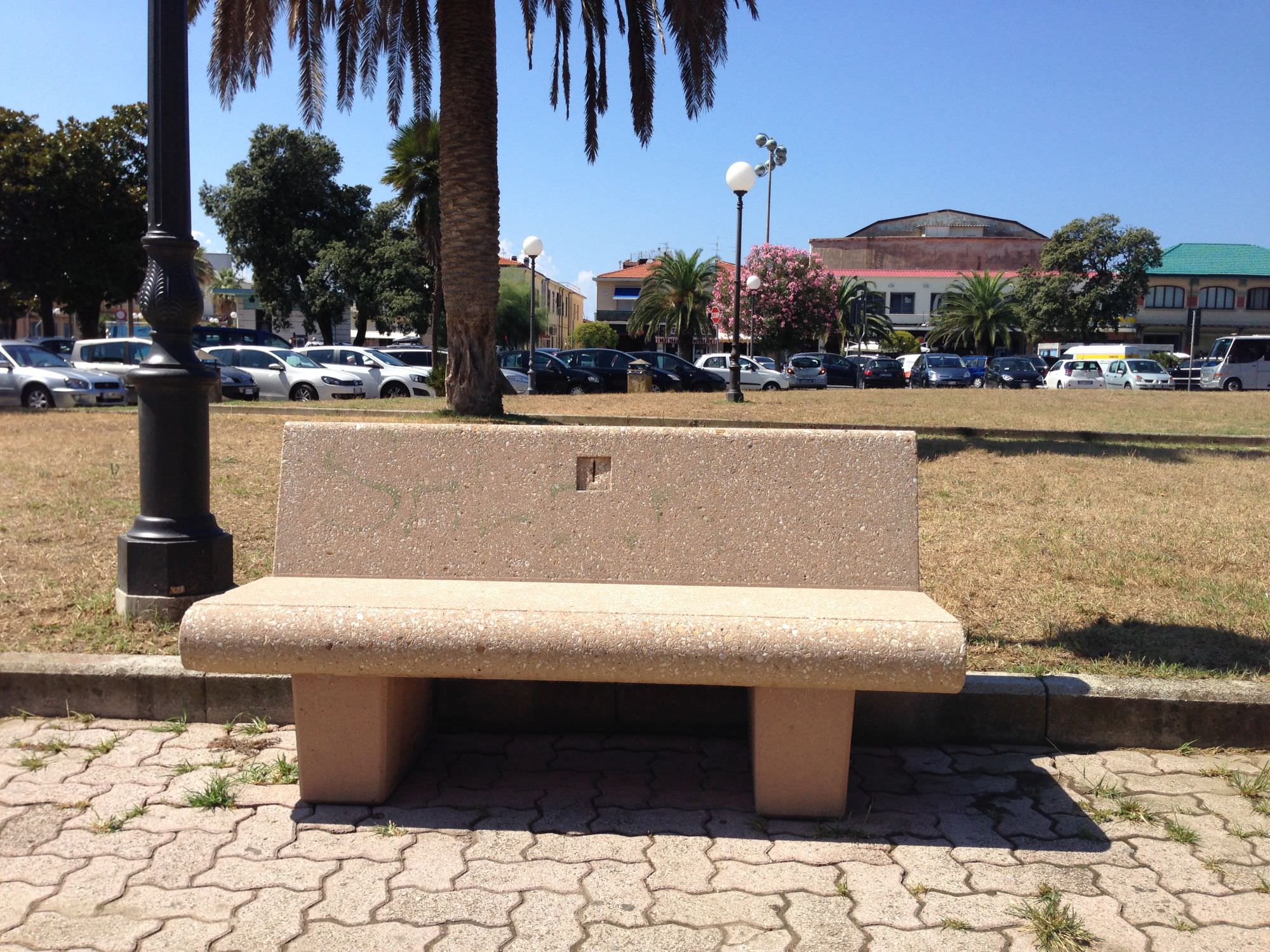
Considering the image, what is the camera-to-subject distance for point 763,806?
123 inches

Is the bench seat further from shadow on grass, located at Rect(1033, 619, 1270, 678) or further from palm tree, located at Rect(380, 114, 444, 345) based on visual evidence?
palm tree, located at Rect(380, 114, 444, 345)

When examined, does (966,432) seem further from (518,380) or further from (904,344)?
(904,344)

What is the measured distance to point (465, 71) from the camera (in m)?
11.1

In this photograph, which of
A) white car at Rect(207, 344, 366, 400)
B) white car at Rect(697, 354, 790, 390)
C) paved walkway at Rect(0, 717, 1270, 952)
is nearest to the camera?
paved walkway at Rect(0, 717, 1270, 952)

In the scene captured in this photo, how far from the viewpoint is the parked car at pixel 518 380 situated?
26.2m

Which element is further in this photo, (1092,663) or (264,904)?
(1092,663)

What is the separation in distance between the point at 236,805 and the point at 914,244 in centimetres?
7097

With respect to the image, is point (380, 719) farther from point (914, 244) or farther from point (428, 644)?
point (914, 244)

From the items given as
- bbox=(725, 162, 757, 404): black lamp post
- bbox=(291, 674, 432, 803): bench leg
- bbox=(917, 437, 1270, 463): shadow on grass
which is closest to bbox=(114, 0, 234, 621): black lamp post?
bbox=(291, 674, 432, 803): bench leg

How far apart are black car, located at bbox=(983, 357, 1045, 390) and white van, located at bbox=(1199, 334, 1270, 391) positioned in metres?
6.00

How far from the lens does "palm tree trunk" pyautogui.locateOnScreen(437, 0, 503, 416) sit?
→ 1114 centimetres

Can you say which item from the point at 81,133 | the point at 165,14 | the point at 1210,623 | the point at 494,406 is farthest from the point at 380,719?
the point at 81,133

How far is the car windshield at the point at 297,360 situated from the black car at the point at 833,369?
701 inches

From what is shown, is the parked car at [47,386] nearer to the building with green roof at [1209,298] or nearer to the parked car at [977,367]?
the parked car at [977,367]
